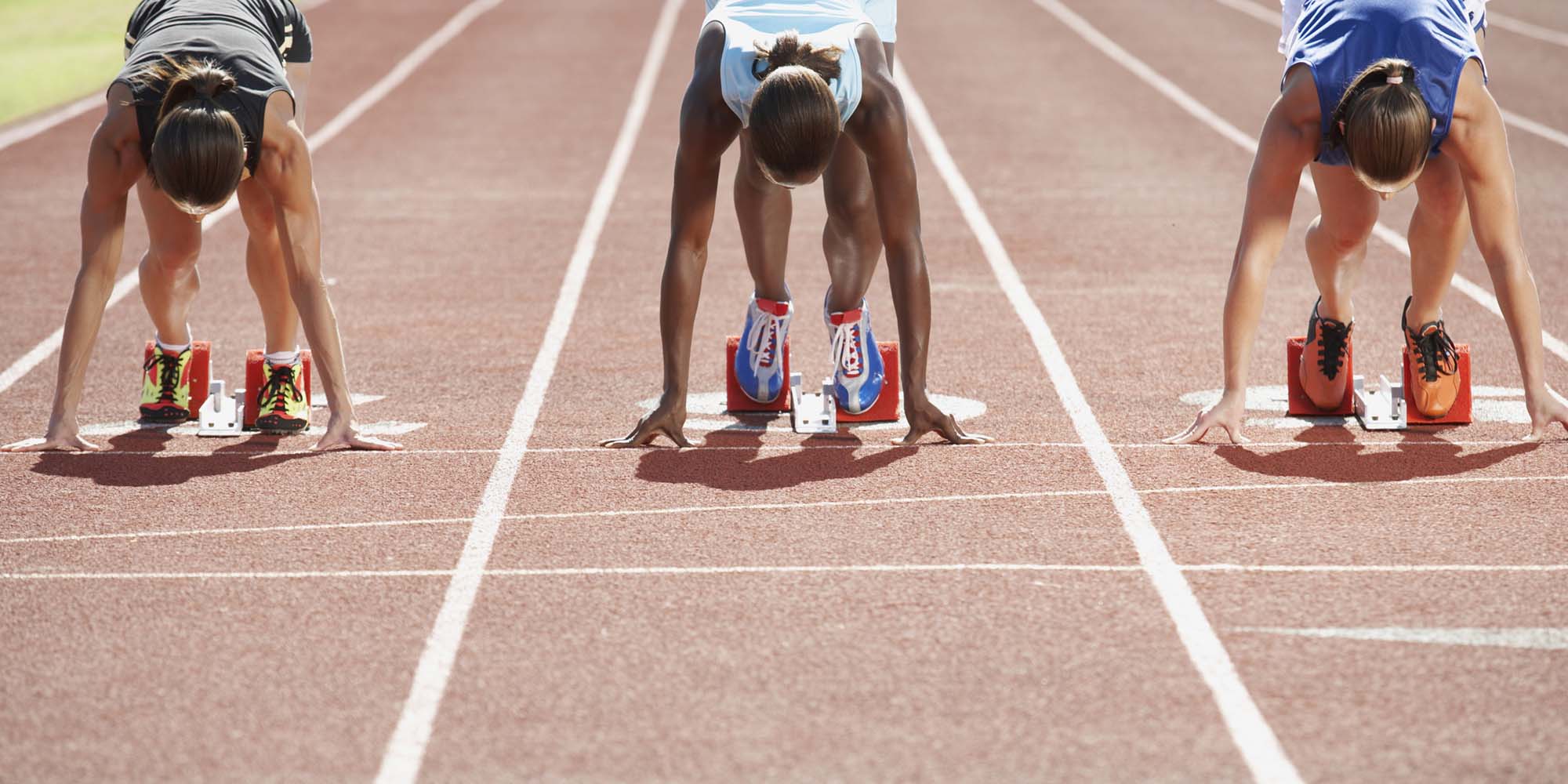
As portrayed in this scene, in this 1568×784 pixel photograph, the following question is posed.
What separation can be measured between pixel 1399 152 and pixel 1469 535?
1184 millimetres

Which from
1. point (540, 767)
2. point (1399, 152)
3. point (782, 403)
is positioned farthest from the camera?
point (782, 403)

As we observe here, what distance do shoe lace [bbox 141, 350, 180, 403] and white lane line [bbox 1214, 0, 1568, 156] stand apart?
393 inches

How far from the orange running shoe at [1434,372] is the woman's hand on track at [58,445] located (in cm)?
445

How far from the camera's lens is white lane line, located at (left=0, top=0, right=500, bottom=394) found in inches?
306

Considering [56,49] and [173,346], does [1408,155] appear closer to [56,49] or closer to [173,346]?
[173,346]

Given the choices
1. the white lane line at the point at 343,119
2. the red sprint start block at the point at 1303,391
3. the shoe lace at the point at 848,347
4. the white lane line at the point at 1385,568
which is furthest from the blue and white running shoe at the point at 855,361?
the white lane line at the point at 343,119

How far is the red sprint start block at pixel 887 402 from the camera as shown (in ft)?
21.6

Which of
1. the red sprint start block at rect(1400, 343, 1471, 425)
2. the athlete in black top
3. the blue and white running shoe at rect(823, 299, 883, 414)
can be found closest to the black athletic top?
the athlete in black top

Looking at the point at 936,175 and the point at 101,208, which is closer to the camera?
the point at 101,208

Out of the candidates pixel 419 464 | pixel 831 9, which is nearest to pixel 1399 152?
pixel 831 9

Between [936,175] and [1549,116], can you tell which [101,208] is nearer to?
[936,175]

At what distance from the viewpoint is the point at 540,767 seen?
11.5 feet

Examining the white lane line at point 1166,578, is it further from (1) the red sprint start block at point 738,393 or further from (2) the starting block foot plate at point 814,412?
(1) the red sprint start block at point 738,393

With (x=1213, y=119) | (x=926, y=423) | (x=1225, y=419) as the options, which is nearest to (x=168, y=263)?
(x=926, y=423)
